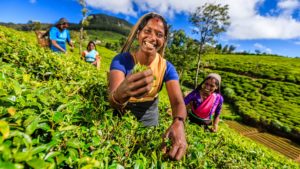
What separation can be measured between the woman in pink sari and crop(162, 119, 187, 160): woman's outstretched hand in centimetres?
339

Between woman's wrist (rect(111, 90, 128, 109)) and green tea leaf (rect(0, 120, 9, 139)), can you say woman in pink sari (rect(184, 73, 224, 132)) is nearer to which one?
woman's wrist (rect(111, 90, 128, 109))

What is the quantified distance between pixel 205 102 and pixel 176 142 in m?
3.79

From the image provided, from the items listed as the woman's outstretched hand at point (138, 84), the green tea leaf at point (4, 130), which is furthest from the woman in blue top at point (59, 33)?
the green tea leaf at point (4, 130)

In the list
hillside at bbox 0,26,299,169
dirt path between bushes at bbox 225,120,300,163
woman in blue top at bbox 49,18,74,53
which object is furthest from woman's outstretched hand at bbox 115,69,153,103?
dirt path between bushes at bbox 225,120,300,163

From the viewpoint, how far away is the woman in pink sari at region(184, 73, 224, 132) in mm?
5441

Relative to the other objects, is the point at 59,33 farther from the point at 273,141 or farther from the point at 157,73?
the point at 273,141

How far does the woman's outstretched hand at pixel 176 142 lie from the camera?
175 centimetres

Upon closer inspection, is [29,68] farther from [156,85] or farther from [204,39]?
[204,39]

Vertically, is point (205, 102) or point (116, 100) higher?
point (116, 100)

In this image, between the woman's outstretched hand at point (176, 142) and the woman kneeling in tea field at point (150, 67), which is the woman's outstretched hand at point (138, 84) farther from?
the woman kneeling in tea field at point (150, 67)

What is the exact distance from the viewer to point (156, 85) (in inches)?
111

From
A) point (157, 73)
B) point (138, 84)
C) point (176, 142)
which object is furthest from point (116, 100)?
point (157, 73)

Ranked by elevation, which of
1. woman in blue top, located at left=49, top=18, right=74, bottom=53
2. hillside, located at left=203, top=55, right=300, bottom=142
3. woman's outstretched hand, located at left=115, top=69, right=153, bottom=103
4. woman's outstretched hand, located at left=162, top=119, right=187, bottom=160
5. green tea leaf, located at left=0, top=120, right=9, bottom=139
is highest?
woman in blue top, located at left=49, top=18, right=74, bottom=53

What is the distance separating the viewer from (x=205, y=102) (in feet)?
18.1
